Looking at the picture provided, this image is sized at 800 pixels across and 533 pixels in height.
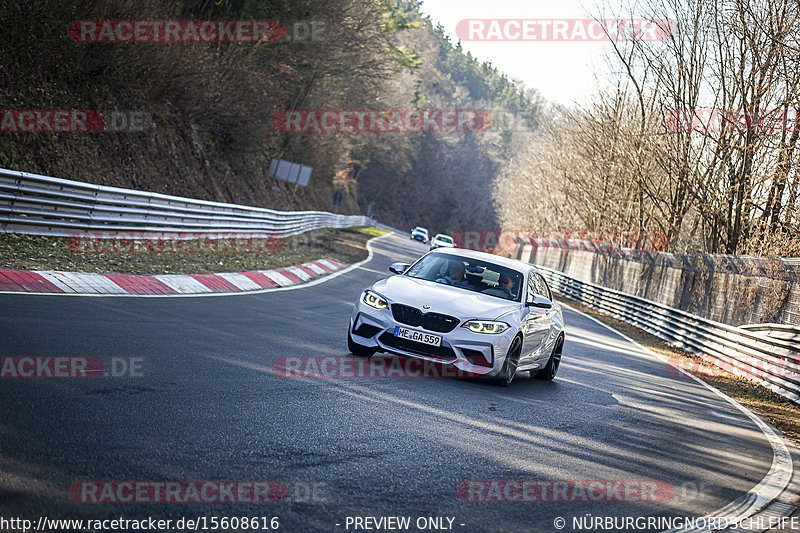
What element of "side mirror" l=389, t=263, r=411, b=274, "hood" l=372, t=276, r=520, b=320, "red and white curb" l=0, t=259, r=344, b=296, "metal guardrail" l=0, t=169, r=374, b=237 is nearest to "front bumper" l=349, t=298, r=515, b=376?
"hood" l=372, t=276, r=520, b=320

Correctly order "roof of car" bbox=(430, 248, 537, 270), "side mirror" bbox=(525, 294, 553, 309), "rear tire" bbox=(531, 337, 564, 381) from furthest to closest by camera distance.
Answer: "rear tire" bbox=(531, 337, 564, 381), "roof of car" bbox=(430, 248, 537, 270), "side mirror" bbox=(525, 294, 553, 309)

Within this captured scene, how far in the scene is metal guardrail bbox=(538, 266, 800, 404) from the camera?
44.9 feet

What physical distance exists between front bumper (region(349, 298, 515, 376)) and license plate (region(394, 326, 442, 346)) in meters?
0.04

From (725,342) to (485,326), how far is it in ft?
34.4

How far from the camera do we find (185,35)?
2489 centimetres

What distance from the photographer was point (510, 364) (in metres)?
9.62

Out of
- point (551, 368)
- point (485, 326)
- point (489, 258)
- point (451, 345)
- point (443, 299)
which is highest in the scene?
point (489, 258)

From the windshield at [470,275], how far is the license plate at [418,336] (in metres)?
1.43

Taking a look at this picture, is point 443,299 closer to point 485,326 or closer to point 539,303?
point 485,326

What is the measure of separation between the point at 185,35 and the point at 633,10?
14.7 meters

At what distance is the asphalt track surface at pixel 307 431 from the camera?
15.1 feet

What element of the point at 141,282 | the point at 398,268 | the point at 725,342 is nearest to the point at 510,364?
the point at 398,268

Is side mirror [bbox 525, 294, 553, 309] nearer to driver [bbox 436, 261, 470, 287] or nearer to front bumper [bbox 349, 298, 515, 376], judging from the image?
driver [bbox 436, 261, 470, 287]

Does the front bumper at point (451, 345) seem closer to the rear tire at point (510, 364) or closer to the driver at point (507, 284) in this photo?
the rear tire at point (510, 364)
